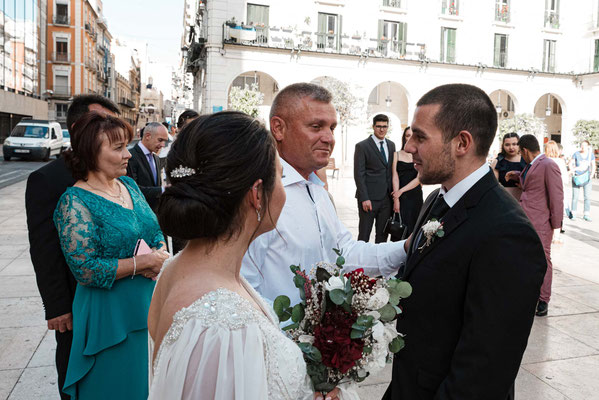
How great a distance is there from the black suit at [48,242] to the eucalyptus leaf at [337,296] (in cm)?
181

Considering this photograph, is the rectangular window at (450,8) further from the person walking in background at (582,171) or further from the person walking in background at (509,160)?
the person walking in background at (509,160)

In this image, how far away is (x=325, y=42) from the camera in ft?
102

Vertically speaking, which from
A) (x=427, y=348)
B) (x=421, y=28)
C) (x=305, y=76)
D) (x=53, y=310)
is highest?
(x=421, y=28)

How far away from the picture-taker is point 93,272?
2537 millimetres

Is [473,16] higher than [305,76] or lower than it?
higher

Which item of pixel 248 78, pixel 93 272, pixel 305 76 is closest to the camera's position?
pixel 93 272

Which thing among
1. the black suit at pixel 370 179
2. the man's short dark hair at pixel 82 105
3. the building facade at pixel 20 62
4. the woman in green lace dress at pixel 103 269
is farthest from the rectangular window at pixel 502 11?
the woman in green lace dress at pixel 103 269

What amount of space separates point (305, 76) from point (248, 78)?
4.56 meters

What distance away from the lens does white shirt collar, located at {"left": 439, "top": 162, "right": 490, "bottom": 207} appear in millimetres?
1893

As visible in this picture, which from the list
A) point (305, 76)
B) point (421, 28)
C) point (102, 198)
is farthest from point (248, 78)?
point (102, 198)

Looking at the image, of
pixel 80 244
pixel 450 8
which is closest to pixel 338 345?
pixel 80 244

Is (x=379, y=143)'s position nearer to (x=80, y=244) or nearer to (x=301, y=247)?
(x=301, y=247)

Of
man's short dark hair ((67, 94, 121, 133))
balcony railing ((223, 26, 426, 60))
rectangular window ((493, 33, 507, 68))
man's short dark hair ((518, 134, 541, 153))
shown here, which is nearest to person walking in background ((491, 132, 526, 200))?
man's short dark hair ((518, 134, 541, 153))

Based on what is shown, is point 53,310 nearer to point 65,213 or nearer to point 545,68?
point 65,213
